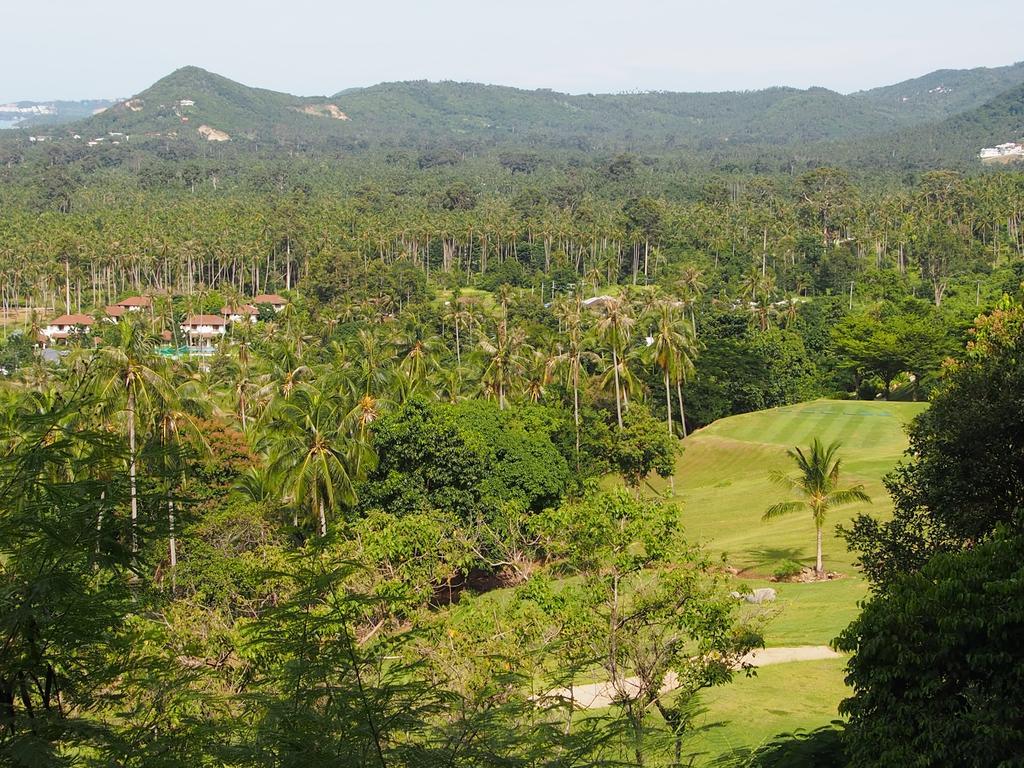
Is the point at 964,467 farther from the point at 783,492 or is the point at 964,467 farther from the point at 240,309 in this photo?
the point at 240,309

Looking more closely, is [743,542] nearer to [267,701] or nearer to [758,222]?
[267,701]

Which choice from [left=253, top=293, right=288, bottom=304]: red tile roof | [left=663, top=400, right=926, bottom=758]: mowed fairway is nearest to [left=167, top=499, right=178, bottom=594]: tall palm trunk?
[left=663, top=400, right=926, bottom=758]: mowed fairway

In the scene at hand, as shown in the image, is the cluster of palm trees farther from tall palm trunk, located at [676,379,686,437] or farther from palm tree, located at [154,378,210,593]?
tall palm trunk, located at [676,379,686,437]

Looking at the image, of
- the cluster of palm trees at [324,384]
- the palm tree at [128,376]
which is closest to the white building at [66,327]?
the cluster of palm trees at [324,384]

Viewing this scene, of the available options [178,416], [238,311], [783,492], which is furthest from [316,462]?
[238,311]

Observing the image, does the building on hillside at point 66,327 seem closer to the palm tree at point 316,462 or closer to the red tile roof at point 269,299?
the red tile roof at point 269,299

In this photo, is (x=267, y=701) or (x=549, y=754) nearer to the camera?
(x=267, y=701)

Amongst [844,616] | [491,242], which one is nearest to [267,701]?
[844,616]
